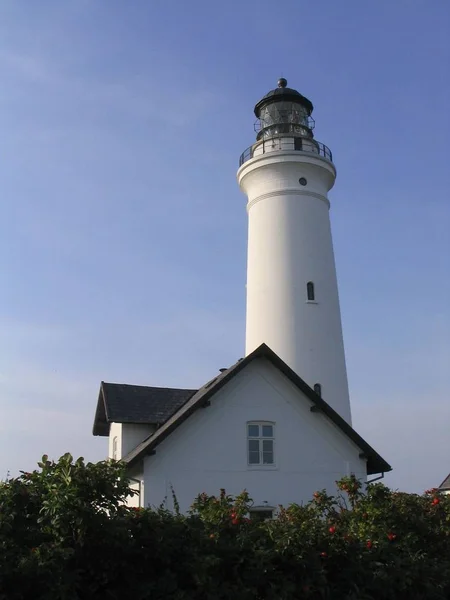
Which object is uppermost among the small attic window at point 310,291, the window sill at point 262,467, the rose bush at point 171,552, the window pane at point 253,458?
the small attic window at point 310,291

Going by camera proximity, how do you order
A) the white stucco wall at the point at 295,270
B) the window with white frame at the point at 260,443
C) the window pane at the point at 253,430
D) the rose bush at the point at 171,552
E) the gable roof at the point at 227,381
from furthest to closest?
the white stucco wall at the point at 295,270 → the window pane at the point at 253,430 → the window with white frame at the point at 260,443 → the gable roof at the point at 227,381 → the rose bush at the point at 171,552

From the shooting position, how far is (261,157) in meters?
25.2

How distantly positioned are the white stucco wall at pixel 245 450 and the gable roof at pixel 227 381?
20cm

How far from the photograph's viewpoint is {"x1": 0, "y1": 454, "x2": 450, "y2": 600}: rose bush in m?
7.85

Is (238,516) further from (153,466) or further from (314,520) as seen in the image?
(153,466)

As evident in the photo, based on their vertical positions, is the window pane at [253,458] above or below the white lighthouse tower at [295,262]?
below

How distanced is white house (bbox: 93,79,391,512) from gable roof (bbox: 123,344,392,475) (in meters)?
0.04

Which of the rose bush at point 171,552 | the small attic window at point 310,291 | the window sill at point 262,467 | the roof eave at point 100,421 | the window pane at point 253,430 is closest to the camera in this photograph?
the rose bush at point 171,552

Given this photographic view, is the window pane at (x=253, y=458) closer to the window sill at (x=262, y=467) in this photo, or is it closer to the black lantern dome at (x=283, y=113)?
the window sill at (x=262, y=467)

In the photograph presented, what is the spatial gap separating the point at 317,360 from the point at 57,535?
16101mm

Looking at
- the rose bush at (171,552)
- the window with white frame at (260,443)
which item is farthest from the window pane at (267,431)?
the rose bush at (171,552)

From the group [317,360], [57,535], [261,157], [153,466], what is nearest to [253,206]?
[261,157]

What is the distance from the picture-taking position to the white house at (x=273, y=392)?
17875 millimetres

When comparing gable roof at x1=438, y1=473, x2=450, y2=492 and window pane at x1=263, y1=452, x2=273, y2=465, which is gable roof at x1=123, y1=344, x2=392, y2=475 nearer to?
window pane at x1=263, y1=452, x2=273, y2=465
